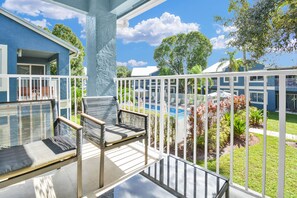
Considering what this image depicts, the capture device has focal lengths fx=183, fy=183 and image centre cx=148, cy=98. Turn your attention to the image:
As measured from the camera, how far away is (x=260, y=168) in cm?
391

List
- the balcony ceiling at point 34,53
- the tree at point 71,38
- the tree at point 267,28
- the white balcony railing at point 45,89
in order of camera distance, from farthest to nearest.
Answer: the tree at point 71,38
the balcony ceiling at point 34,53
the tree at point 267,28
the white balcony railing at point 45,89

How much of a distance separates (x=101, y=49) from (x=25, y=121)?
1962mm

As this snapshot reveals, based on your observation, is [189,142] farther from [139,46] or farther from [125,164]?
[139,46]

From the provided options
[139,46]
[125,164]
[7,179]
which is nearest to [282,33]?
[125,164]

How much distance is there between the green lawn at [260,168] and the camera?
10.4 feet

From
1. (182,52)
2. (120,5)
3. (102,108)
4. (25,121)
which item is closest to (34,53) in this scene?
(120,5)

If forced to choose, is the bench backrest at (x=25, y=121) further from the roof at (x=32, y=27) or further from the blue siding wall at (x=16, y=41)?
the roof at (x=32, y=27)

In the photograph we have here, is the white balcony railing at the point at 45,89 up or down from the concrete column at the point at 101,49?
down

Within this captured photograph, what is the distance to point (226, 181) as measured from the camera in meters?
1.40

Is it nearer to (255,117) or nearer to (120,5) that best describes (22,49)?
(120,5)

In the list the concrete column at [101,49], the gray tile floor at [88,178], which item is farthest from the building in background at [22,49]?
the gray tile floor at [88,178]

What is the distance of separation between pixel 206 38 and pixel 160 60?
632cm

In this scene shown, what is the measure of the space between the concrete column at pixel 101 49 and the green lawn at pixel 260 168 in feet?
9.39

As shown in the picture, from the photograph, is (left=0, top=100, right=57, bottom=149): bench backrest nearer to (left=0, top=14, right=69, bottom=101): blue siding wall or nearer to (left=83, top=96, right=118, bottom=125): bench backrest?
(left=83, top=96, right=118, bottom=125): bench backrest
